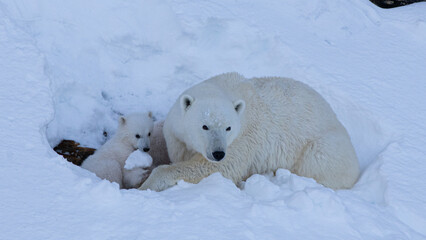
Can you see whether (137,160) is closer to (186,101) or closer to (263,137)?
(186,101)

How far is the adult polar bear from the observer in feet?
14.2

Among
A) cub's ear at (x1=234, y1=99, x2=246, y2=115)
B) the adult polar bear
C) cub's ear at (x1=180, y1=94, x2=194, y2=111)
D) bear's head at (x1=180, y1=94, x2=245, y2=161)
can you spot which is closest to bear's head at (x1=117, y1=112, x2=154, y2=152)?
the adult polar bear

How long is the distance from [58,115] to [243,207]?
284 centimetres

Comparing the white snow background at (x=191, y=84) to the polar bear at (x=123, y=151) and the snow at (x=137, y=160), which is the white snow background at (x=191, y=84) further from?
the snow at (x=137, y=160)

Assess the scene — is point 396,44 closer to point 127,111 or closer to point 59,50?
point 127,111

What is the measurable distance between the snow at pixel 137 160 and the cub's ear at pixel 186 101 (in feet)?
2.80

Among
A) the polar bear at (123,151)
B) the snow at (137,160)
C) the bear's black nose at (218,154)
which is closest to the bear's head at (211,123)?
the bear's black nose at (218,154)

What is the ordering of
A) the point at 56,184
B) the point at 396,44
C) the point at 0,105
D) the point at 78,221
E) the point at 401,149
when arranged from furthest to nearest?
the point at 396,44
the point at 401,149
the point at 0,105
the point at 56,184
the point at 78,221

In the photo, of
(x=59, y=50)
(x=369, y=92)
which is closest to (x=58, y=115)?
(x=59, y=50)

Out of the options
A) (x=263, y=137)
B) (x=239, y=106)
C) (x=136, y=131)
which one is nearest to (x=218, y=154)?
(x=239, y=106)

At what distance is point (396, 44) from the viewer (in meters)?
6.76

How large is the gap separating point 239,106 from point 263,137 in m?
0.54

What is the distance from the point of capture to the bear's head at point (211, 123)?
394 centimetres

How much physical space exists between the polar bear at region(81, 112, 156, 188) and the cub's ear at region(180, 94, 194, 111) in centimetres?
100
